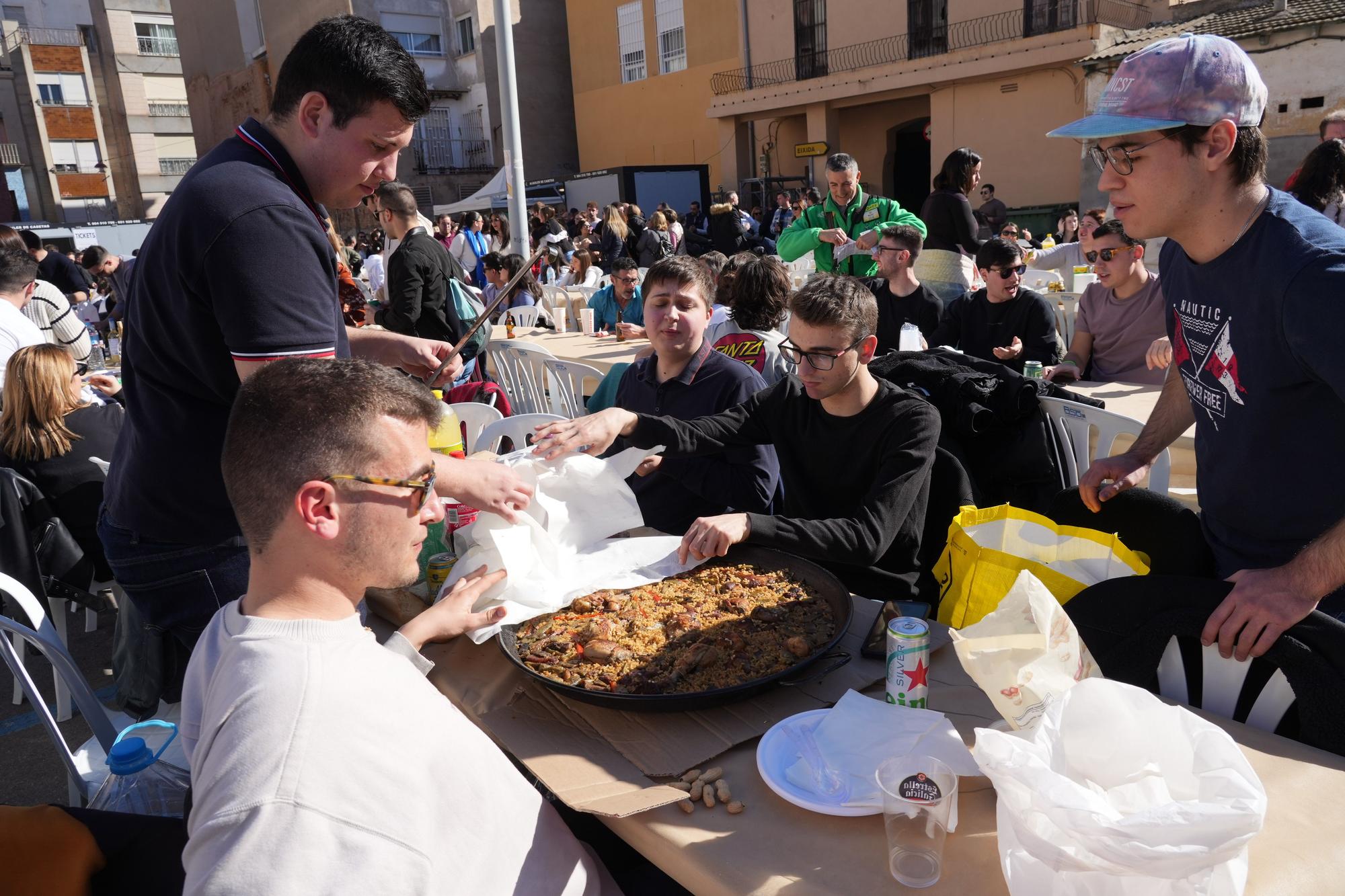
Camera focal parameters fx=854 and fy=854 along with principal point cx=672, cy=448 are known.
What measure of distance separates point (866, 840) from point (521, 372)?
5114 mm

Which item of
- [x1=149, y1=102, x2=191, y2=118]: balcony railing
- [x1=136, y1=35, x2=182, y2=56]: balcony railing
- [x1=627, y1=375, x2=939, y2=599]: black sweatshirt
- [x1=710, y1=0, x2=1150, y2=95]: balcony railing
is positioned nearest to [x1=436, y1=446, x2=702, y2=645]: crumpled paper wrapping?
[x1=627, y1=375, x2=939, y2=599]: black sweatshirt

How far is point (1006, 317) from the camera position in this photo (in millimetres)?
4816

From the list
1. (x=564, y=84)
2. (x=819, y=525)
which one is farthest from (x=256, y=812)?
(x=564, y=84)

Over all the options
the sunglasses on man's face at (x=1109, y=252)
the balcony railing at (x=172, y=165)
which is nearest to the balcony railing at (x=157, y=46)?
the balcony railing at (x=172, y=165)

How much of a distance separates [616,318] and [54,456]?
4.54m

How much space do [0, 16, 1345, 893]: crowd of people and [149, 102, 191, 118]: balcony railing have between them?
46.8m

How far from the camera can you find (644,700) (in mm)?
1515

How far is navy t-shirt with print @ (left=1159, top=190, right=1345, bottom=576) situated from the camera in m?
1.60

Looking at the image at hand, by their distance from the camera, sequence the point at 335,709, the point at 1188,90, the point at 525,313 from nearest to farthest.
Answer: the point at 335,709, the point at 1188,90, the point at 525,313

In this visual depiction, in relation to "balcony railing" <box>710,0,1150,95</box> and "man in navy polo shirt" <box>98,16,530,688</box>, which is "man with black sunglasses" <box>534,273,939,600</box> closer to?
"man in navy polo shirt" <box>98,16,530,688</box>

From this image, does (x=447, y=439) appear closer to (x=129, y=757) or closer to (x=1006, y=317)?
(x=129, y=757)

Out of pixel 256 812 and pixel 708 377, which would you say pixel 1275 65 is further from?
pixel 256 812

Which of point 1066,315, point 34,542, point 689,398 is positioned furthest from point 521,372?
point 1066,315

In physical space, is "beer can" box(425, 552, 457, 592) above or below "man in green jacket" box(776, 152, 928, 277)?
below
